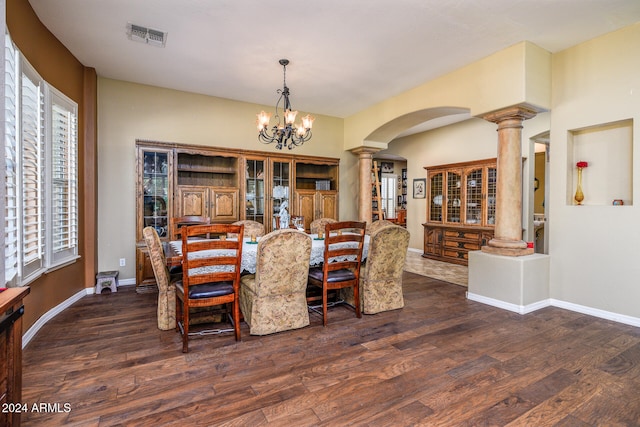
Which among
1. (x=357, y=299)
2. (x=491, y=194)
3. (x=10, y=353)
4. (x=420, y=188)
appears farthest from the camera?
(x=420, y=188)

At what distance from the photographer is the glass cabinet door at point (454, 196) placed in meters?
6.52

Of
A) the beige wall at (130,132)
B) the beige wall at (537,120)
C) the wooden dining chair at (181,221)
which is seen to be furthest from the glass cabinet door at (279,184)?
the wooden dining chair at (181,221)

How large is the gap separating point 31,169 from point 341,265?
2.98 meters

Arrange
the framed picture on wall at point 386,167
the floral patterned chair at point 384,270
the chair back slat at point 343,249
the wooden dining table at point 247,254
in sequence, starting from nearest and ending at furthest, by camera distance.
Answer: the wooden dining table at point 247,254 → the chair back slat at point 343,249 → the floral patterned chair at point 384,270 → the framed picture on wall at point 386,167

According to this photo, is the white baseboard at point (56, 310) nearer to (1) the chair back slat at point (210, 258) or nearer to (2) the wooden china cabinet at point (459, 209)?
(1) the chair back slat at point (210, 258)

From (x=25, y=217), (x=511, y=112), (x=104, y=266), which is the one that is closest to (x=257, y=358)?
(x=25, y=217)

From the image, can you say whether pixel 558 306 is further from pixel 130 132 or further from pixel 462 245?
pixel 130 132

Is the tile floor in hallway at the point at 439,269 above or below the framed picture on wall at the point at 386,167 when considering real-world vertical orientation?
below

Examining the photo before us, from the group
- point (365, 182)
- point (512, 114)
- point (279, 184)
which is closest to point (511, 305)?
point (512, 114)

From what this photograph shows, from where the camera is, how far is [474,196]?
6.23 metres

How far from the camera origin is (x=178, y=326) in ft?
10.0

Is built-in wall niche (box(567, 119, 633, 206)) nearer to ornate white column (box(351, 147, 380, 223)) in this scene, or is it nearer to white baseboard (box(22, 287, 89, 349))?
ornate white column (box(351, 147, 380, 223))

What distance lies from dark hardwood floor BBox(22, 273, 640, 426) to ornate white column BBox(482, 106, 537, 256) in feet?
2.82

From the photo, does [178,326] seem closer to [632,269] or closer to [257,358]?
[257,358]
